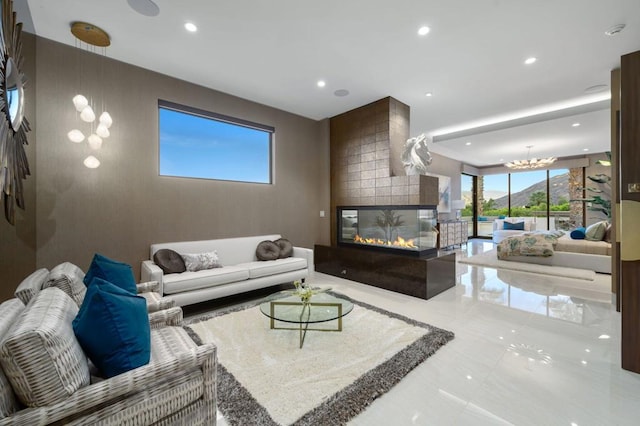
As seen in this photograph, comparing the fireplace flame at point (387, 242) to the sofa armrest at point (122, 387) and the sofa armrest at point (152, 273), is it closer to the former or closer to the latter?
the sofa armrest at point (152, 273)

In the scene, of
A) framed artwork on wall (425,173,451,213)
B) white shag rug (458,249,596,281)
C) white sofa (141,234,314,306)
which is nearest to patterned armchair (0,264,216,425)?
white sofa (141,234,314,306)

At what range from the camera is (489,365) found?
2.01 m

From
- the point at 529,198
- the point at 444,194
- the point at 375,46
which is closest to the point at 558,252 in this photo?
the point at 444,194

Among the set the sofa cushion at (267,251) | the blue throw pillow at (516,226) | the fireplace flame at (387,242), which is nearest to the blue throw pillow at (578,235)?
the blue throw pillow at (516,226)

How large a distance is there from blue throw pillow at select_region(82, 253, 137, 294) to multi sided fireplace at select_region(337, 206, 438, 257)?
332 centimetres

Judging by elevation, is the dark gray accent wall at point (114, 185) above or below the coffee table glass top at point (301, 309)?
above

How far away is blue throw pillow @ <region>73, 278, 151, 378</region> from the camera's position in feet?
3.81

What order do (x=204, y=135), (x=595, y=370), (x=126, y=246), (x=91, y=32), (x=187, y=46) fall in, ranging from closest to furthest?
(x=595, y=370) → (x=91, y=32) → (x=187, y=46) → (x=126, y=246) → (x=204, y=135)

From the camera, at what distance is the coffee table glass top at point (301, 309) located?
2343 millimetres

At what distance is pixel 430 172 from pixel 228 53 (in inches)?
260

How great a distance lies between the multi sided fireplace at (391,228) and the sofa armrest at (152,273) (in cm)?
301

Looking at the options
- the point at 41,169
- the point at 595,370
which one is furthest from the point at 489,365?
the point at 41,169

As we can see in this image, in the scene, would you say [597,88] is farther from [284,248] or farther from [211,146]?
[211,146]

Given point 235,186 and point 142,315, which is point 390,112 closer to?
point 235,186
